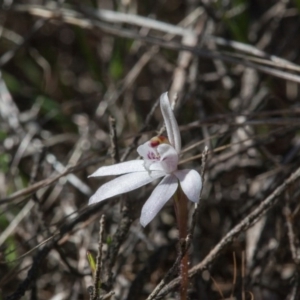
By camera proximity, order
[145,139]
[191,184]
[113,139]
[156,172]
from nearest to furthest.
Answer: [191,184], [156,172], [113,139], [145,139]

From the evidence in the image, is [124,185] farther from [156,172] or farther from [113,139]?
[113,139]

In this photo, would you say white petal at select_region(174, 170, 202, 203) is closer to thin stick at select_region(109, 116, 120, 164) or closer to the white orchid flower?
the white orchid flower

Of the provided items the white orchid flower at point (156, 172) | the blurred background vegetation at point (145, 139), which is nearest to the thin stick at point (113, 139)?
the blurred background vegetation at point (145, 139)

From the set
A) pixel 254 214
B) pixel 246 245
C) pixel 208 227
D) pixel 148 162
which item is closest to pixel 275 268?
pixel 246 245

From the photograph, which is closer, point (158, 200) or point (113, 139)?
point (158, 200)

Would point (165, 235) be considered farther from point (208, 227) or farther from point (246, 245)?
point (246, 245)

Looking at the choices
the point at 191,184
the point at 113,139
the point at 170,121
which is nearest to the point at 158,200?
the point at 191,184

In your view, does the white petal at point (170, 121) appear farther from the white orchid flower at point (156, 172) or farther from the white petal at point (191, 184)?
the white petal at point (191, 184)

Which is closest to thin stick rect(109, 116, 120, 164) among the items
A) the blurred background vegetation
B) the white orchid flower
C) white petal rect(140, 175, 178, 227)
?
the blurred background vegetation
